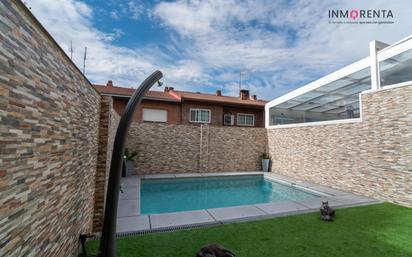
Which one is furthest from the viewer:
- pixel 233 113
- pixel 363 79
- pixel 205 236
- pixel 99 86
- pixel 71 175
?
pixel 233 113

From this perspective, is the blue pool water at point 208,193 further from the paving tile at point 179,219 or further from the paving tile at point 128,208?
the paving tile at point 179,219

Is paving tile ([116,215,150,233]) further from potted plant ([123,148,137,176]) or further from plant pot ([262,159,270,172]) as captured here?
plant pot ([262,159,270,172])

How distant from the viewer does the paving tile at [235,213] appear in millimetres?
5449

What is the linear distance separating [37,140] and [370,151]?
1014cm

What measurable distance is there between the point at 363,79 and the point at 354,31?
2.13 metres

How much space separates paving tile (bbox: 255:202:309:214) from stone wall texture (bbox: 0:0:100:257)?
16.4ft

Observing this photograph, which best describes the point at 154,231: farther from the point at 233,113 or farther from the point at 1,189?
the point at 233,113

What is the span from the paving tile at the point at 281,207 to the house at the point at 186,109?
454 inches

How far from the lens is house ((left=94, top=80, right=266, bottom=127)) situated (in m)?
15.9

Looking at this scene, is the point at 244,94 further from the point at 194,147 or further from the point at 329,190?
the point at 329,190

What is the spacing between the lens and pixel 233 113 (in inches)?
744

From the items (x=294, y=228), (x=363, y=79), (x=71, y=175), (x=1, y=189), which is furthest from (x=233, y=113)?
(x=1, y=189)

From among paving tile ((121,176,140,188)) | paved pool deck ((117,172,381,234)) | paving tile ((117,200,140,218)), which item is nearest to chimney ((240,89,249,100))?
paved pool deck ((117,172,381,234))

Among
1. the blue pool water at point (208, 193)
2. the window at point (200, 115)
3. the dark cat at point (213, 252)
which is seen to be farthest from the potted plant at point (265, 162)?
the dark cat at point (213, 252)
